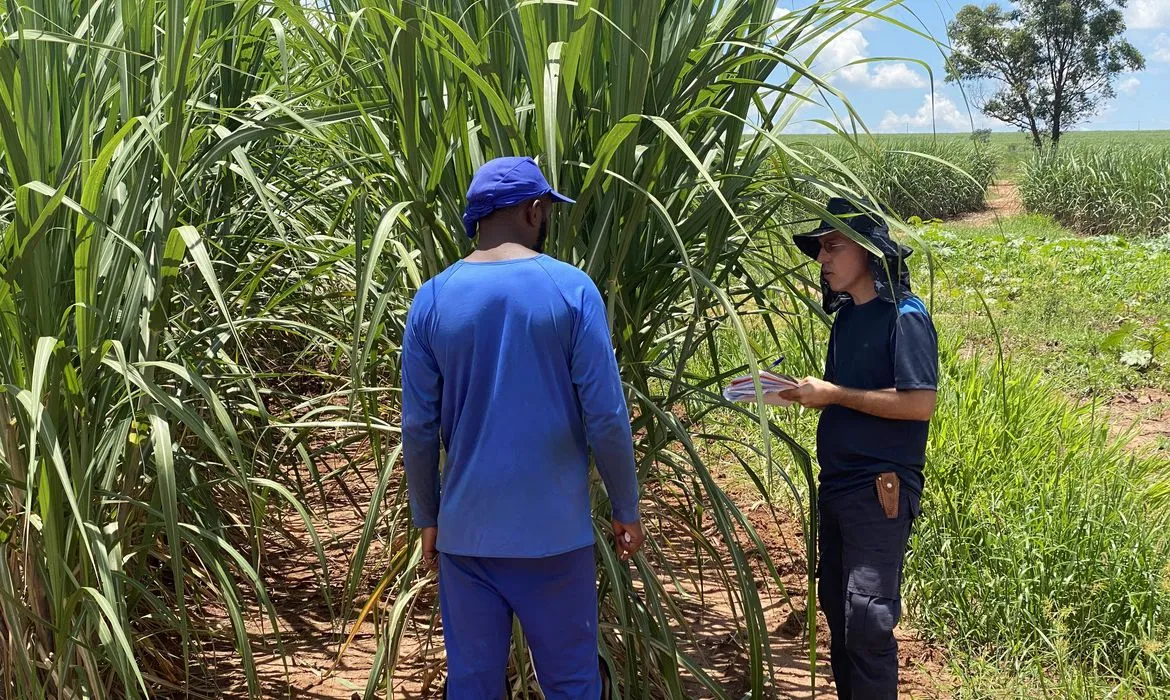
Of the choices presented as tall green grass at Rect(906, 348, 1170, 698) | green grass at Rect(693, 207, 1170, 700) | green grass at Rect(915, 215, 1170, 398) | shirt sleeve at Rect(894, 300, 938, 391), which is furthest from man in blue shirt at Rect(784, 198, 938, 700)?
green grass at Rect(915, 215, 1170, 398)

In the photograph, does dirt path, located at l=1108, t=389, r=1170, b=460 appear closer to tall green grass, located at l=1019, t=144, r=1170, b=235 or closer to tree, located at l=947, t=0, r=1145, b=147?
tall green grass, located at l=1019, t=144, r=1170, b=235

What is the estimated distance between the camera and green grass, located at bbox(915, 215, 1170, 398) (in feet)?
21.2

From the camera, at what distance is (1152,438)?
5.36 meters

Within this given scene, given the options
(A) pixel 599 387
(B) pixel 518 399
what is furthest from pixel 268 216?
(A) pixel 599 387

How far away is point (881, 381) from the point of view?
2.37 meters

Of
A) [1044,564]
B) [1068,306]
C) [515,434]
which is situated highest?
[515,434]

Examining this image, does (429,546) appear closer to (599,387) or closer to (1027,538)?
(599,387)

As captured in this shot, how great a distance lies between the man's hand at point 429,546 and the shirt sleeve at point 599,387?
372 mm

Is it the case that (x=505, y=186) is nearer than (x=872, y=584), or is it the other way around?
(x=505, y=186)

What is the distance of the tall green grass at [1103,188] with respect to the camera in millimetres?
17938

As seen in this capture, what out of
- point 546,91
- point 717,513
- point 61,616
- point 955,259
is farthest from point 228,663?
point 955,259

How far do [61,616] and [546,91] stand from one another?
1252mm

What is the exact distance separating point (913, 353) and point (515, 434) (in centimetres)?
95

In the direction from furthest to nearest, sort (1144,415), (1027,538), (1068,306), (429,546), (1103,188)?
1. (1103,188)
2. (1068,306)
3. (1144,415)
4. (1027,538)
5. (429,546)
